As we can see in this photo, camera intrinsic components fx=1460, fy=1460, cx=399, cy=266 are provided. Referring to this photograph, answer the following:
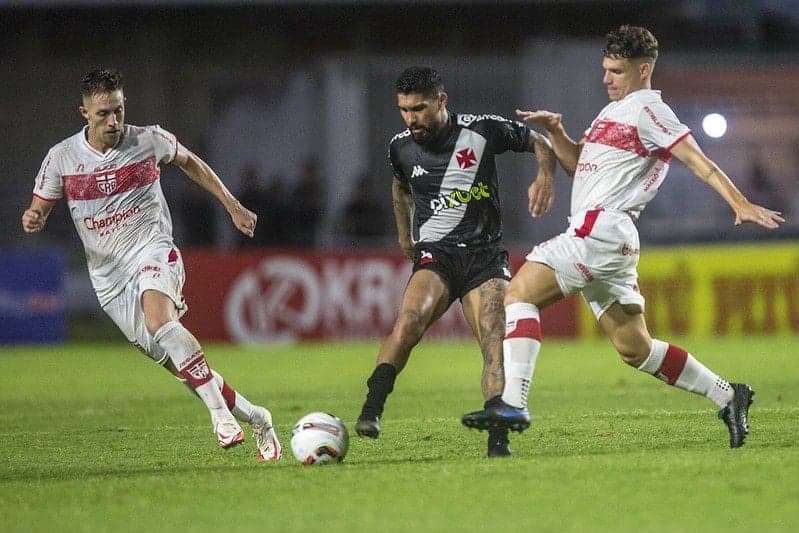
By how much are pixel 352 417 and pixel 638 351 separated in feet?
9.93

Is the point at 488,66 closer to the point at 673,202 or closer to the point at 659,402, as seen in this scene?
the point at 673,202

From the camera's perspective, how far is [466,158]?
314 inches

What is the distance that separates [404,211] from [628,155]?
1448mm

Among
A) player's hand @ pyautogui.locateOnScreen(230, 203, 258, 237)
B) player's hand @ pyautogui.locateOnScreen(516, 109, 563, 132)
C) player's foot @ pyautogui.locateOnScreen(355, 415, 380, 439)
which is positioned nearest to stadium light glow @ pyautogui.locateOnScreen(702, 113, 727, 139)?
player's hand @ pyautogui.locateOnScreen(516, 109, 563, 132)

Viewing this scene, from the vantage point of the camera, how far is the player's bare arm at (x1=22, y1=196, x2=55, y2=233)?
26.9ft

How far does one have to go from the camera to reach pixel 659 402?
1099 centimetres

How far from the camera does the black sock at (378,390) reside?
7422 mm

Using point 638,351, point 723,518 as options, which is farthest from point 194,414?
point 723,518

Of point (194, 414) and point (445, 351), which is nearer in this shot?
point (194, 414)

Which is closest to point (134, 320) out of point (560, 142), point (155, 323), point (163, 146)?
point (155, 323)

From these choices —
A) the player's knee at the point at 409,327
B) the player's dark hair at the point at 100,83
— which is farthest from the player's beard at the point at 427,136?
the player's dark hair at the point at 100,83

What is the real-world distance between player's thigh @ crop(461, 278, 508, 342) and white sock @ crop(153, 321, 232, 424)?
1.43 m

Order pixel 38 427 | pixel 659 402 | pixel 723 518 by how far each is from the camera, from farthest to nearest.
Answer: pixel 659 402 → pixel 38 427 → pixel 723 518

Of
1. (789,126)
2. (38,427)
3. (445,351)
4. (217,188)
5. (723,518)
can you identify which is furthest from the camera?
(789,126)
